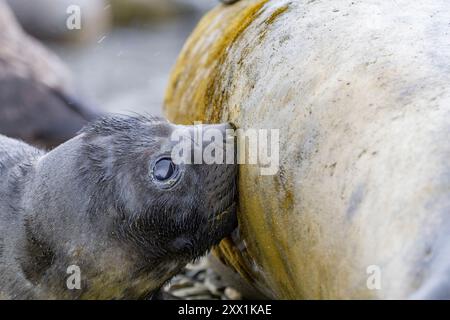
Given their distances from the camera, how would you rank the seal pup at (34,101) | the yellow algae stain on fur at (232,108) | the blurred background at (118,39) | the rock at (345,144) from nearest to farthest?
the rock at (345,144), the yellow algae stain on fur at (232,108), the seal pup at (34,101), the blurred background at (118,39)

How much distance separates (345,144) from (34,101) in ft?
13.2

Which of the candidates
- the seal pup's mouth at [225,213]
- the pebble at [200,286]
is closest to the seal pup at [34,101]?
the pebble at [200,286]

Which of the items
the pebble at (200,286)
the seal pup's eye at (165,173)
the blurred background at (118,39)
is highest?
the seal pup's eye at (165,173)

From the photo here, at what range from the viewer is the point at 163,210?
311 cm

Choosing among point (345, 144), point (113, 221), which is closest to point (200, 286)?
point (113, 221)

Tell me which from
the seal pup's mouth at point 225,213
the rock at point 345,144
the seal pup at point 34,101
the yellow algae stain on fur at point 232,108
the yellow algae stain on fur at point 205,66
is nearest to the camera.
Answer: the rock at point 345,144

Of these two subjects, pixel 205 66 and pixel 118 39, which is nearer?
pixel 205 66

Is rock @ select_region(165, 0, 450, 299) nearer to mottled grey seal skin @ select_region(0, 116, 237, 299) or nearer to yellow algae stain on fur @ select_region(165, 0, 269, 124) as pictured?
yellow algae stain on fur @ select_region(165, 0, 269, 124)

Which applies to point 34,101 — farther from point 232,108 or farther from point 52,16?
point 52,16

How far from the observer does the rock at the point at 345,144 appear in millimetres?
1998

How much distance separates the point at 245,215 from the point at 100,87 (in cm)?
747

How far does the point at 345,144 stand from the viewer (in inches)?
90.9

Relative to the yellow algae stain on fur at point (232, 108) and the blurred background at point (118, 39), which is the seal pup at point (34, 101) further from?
the blurred background at point (118, 39)

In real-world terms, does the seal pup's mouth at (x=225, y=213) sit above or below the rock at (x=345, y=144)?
below
